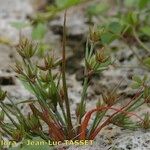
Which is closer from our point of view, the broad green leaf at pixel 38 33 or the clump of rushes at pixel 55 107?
the clump of rushes at pixel 55 107

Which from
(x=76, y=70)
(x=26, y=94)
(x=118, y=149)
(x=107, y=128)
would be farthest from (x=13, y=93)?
(x=118, y=149)

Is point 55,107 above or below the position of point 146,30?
below

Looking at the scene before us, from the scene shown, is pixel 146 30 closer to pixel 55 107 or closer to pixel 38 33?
pixel 38 33

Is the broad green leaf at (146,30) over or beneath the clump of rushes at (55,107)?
over

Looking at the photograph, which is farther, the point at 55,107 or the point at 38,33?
the point at 38,33

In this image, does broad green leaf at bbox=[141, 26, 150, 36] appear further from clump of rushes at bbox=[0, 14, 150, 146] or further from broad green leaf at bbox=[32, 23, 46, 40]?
clump of rushes at bbox=[0, 14, 150, 146]

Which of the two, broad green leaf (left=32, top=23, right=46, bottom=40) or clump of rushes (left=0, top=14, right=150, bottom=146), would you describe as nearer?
clump of rushes (left=0, top=14, right=150, bottom=146)

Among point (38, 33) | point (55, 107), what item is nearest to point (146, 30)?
point (38, 33)

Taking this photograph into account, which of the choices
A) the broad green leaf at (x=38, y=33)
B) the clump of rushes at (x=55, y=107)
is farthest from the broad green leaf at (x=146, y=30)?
the clump of rushes at (x=55, y=107)

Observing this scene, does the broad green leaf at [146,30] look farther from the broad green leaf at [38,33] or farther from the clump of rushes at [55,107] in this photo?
the clump of rushes at [55,107]

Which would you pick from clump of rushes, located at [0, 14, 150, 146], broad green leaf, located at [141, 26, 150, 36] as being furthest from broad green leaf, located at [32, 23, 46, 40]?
clump of rushes, located at [0, 14, 150, 146]

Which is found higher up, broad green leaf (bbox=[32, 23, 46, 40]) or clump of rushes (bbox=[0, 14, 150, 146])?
broad green leaf (bbox=[32, 23, 46, 40])
